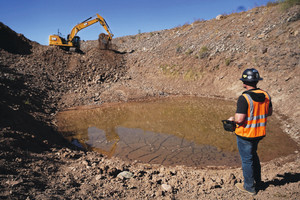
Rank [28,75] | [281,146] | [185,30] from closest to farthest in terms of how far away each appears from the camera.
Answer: [281,146] < [28,75] < [185,30]

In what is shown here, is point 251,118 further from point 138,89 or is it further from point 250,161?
point 138,89

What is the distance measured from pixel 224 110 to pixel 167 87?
6.28 m

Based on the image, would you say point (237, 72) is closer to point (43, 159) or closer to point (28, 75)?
point (43, 159)

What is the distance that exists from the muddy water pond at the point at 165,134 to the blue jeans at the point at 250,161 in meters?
2.03

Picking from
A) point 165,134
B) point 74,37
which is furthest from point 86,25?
point 165,134

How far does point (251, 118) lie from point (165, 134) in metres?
4.66

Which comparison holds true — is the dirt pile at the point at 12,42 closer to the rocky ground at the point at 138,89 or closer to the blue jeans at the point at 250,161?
the rocky ground at the point at 138,89

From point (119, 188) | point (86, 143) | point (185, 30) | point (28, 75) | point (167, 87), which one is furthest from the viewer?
point (185, 30)

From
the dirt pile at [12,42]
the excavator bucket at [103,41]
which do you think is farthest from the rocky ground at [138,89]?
the excavator bucket at [103,41]

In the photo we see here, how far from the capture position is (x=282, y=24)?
13.4m

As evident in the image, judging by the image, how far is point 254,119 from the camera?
2742 millimetres

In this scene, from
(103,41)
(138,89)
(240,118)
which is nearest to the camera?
(240,118)

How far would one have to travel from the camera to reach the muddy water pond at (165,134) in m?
5.50

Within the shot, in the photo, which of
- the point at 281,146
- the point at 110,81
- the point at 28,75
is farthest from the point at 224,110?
the point at 28,75
